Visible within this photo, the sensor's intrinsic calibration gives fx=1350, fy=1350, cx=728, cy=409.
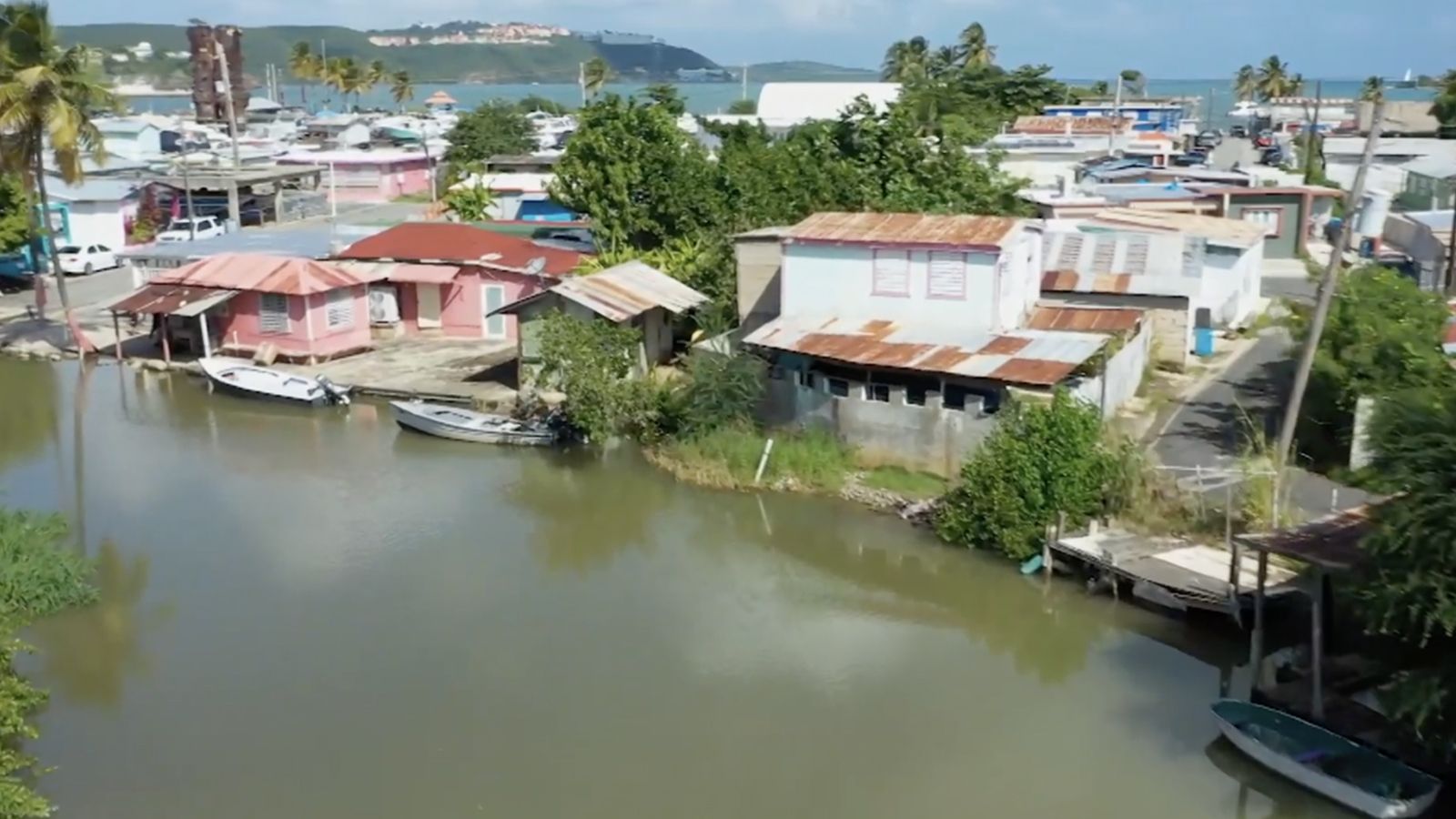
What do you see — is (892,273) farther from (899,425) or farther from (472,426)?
(472,426)

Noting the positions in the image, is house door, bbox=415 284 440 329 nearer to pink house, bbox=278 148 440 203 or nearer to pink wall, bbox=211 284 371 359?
pink wall, bbox=211 284 371 359

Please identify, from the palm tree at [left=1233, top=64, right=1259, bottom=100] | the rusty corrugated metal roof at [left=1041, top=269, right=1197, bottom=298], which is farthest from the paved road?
the palm tree at [left=1233, top=64, right=1259, bottom=100]

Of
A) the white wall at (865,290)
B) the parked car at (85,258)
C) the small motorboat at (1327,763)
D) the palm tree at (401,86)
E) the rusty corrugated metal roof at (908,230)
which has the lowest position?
the small motorboat at (1327,763)

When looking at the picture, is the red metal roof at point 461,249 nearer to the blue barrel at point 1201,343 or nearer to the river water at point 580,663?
the river water at point 580,663

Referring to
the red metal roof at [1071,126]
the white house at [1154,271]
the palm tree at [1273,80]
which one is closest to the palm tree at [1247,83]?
the palm tree at [1273,80]

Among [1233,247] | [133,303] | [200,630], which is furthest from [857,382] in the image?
[133,303]

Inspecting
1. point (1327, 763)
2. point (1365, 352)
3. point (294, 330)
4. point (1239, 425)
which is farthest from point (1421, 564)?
point (294, 330)

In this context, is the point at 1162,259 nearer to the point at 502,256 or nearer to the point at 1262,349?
the point at 1262,349
